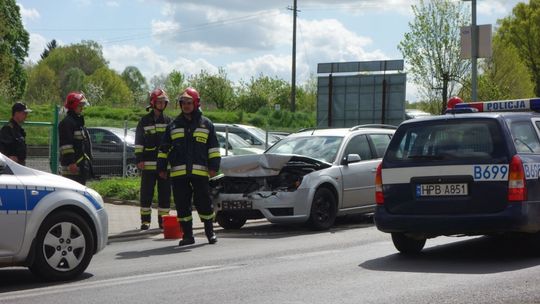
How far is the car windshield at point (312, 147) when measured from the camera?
1401cm

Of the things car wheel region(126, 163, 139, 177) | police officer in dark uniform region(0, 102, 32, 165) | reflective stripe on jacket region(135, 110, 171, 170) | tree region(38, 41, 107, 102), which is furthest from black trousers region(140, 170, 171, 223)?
tree region(38, 41, 107, 102)

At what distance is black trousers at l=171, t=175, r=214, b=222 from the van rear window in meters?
2.75

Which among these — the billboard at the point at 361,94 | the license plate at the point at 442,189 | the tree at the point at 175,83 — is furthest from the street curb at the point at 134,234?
the tree at the point at 175,83

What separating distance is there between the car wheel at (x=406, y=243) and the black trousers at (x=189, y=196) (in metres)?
2.66

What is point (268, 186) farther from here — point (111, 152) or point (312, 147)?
point (111, 152)

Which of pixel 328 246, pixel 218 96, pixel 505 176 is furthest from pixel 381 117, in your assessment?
pixel 218 96

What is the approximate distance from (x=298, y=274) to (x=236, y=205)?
449 cm

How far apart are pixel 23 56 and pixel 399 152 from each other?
68499 mm

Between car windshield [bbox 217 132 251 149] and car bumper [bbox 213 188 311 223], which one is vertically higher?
car windshield [bbox 217 132 251 149]

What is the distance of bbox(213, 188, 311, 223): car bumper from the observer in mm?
12945

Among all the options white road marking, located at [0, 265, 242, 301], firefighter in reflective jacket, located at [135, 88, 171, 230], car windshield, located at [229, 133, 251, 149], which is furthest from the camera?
car windshield, located at [229, 133, 251, 149]

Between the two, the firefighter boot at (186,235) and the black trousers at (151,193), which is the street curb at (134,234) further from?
the firefighter boot at (186,235)

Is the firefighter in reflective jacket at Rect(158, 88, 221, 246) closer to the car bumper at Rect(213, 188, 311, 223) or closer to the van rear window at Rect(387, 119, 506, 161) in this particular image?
the car bumper at Rect(213, 188, 311, 223)

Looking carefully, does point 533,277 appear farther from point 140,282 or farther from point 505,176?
point 140,282
